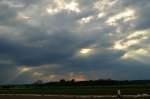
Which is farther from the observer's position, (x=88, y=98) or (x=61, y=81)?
(x=61, y=81)

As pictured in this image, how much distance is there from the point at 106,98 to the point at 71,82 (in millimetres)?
119563

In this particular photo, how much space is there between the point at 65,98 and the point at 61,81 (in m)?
117

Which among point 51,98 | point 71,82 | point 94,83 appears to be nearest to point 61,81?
point 71,82

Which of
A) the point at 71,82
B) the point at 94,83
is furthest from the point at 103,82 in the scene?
the point at 71,82

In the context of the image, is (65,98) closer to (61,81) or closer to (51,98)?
(51,98)

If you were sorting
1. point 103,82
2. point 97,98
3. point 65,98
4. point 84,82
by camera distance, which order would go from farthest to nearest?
1. point 84,82
2. point 103,82
3. point 65,98
4. point 97,98

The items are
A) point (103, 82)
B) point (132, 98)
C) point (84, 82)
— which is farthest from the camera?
point (84, 82)

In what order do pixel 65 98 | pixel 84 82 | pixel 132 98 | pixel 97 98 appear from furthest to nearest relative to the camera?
pixel 84 82, pixel 65 98, pixel 97 98, pixel 132 98

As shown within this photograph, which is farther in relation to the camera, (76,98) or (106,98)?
(76,98)

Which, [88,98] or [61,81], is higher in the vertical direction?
[61,81]

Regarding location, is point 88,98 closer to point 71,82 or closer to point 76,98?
point 76,98

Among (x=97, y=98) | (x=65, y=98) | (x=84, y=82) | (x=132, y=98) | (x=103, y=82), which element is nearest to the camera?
(x=132, y=98)

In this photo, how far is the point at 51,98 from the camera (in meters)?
59.7

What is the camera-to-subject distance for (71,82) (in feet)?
567
